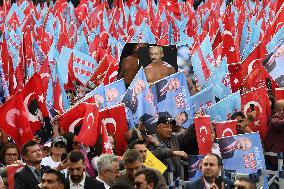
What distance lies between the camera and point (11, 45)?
74.4 feet

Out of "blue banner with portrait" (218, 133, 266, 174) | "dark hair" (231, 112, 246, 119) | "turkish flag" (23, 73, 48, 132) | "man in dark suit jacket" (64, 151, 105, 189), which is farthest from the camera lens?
"dark hair" (231, 112, 246, 119)

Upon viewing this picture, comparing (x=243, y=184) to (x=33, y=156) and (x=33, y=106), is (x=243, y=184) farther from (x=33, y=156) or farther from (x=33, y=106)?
(x=33, y=106)

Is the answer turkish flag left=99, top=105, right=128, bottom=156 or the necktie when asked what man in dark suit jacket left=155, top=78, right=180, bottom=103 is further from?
the necktie

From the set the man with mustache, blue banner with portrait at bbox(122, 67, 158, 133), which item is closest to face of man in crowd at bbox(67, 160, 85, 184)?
blue banner with portrait at bbox(122, 67, 158, 133)

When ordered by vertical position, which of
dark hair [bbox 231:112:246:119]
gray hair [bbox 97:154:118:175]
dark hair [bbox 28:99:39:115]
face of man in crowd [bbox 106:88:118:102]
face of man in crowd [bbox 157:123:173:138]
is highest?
face of man in crowd [bbox 106:88:118:102]

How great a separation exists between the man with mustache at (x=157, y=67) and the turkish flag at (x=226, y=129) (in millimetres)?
3645

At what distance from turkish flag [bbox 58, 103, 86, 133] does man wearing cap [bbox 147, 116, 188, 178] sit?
998mm

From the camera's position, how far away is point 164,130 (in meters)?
12.6

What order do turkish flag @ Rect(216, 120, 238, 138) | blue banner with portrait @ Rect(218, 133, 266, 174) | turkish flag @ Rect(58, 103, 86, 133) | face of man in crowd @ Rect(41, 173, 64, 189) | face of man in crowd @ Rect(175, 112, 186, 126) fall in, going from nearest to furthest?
face of man in crowd @ Rect(41, 173, 64, 189) < blue banner with portrait @ Rect(218, 133, 266, 174) < turkish flag @ Rect(216, 120, 238, 138) < turkish flag @ Rect(58, 103, 86, 133) < face of man in crowd @ Rect(175, 112, 186, 126)

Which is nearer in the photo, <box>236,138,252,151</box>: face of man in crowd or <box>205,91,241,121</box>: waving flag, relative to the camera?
<box>236,138,252,151</box>: face of man in crowd

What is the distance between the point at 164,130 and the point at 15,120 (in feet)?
5.56

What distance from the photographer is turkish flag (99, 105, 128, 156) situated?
13328 millimetres

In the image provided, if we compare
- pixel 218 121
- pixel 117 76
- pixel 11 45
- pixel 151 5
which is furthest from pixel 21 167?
→ pixel 151 5

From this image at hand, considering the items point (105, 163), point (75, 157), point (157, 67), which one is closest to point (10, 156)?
point (105, 163)
